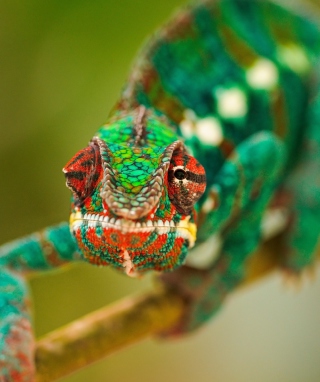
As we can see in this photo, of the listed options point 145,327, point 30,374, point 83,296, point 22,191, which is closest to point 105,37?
point 22,191

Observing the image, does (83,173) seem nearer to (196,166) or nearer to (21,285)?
(196,166)

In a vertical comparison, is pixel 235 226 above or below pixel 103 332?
above

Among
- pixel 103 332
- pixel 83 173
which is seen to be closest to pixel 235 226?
pixel 103 332

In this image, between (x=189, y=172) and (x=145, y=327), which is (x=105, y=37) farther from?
(x=189, y=172)

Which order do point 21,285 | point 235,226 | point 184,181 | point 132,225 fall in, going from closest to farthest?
point 132,225
point 184,181
point 21,285
point 235,226

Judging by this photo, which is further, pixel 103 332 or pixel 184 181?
pixel 103 332

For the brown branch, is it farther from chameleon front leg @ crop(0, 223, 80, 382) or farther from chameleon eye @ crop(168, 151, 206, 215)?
chameleon eye @ crop(168, 151, 206, 215)

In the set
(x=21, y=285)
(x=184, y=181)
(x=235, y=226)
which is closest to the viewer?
(x=184, y=181)
